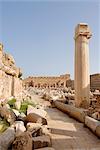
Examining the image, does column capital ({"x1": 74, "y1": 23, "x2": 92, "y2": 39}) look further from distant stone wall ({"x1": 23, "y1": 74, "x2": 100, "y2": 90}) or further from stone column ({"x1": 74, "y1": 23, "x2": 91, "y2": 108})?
distant stone wall ({"x1": 23, "y1": 74, "x2": 100, "y2": 90})

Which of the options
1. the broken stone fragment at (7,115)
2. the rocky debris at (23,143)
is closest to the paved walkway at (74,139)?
the rocky debris at (23,143)

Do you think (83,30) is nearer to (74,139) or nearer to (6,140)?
(74,139)

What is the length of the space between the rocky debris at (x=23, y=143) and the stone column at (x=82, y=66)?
5.61m

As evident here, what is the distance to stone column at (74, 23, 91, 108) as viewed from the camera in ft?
30.2

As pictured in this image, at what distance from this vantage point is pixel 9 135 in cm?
405

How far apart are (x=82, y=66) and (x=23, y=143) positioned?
6.18 m

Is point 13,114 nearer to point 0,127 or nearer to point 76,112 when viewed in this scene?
point 0,127

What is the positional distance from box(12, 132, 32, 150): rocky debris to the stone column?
18.4 feet

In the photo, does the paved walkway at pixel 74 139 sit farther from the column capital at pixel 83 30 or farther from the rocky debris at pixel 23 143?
the column capital at pixel 83 30

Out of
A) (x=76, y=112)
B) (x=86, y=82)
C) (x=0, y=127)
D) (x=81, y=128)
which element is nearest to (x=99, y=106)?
(x=76, y=112)

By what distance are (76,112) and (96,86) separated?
16856mm

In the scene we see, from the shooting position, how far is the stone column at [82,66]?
922 cm

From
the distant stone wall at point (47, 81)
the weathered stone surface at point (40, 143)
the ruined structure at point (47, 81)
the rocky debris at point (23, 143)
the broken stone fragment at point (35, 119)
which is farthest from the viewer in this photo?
the ruined structure at point (47, 81)

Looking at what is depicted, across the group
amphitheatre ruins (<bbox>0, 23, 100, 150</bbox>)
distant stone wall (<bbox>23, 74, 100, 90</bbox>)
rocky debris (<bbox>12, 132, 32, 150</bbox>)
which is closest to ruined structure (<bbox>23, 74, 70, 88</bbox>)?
distant stone wall (<bbox>23, 74, 100, 90</bbox>)
